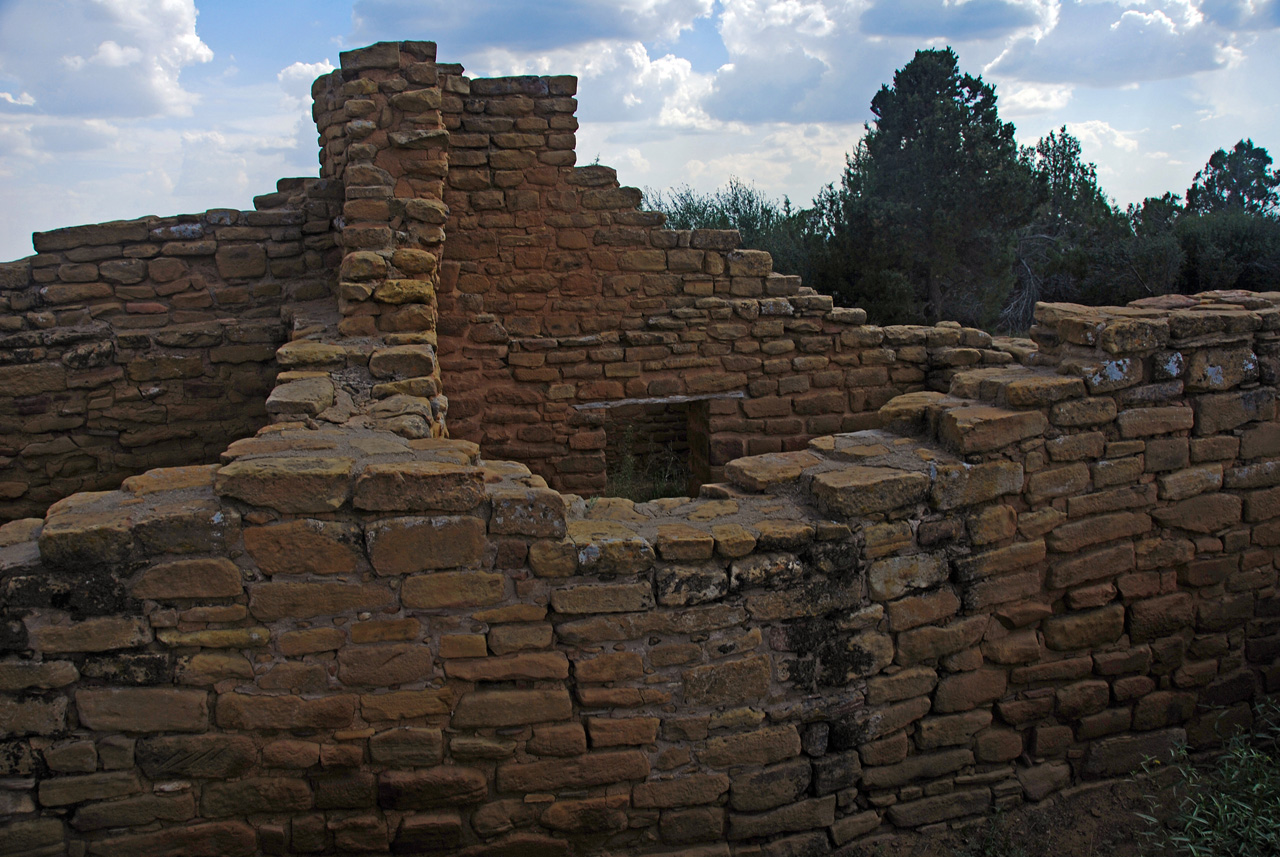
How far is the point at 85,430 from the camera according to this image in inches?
222

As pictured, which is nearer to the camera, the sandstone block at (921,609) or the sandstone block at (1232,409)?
the sandstone block at (921,609)

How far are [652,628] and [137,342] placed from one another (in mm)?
4277

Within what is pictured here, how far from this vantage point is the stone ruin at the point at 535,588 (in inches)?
111

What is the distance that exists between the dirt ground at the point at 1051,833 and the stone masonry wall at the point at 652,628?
74mm

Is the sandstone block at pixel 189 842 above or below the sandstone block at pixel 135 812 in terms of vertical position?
below

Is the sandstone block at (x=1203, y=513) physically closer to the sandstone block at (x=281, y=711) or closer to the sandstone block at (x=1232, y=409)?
the sandstone block at (x=1232, y=409)

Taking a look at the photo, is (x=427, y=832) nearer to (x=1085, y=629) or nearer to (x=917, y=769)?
(x=917, y=769)

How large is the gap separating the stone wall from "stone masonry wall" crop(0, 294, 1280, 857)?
101 inches

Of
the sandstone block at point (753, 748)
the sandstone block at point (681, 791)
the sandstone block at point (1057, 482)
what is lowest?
the sandstone block at point (681, 791)

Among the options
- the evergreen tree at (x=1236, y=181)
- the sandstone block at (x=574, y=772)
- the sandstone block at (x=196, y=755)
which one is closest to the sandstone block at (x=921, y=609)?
the sandstone block at (x=574, y=772)

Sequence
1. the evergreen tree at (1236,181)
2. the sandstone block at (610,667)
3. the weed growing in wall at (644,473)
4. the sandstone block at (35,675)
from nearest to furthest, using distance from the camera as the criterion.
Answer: the sandstone block at (35,675), the sandstone block at (610,667), the weed growing in wall at (644,473), the evergreen tree at (1236,181)

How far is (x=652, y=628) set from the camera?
3.08 m

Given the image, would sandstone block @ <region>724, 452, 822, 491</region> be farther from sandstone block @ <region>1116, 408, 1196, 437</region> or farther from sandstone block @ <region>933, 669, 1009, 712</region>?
sandstone block @ <region>1116, 408, 1196, 437</region>

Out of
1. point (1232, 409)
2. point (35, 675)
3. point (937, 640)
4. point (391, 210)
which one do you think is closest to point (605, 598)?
point (937, 640)
